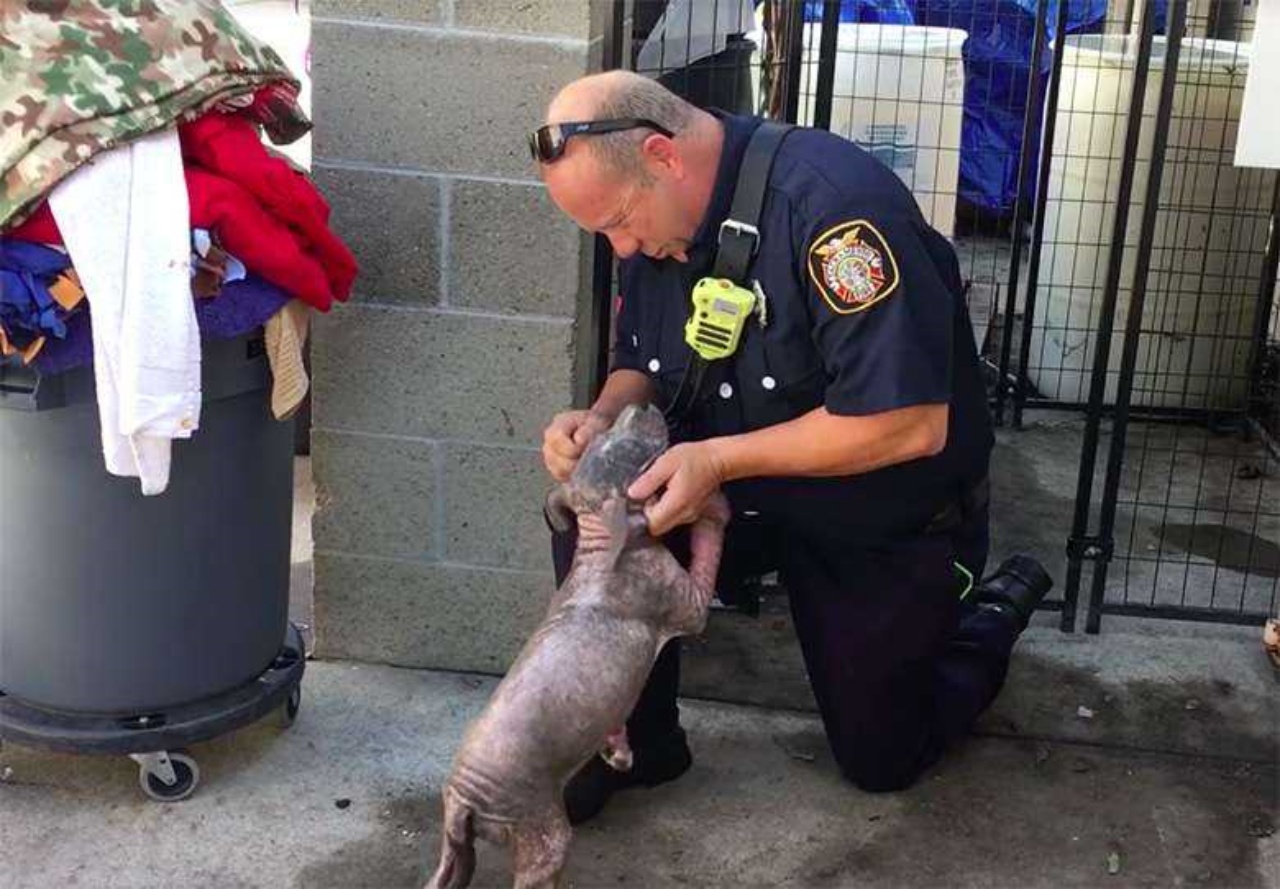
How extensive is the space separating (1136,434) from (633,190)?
3.65 meters

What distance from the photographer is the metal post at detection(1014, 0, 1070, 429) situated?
216 inches

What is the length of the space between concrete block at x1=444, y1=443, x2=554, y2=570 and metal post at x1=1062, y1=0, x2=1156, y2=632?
138 cm

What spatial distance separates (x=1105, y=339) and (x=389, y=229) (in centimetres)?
176

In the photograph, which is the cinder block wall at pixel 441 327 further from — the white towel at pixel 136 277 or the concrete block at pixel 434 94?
the white towel at pixel 136 277

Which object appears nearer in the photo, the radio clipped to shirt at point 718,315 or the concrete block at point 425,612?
the radio clipped to shirt at point 718,315

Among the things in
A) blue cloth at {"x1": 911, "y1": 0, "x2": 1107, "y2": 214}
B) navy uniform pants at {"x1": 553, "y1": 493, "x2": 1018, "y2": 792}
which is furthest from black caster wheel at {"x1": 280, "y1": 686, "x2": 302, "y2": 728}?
blue cloth at {"x1": 911, "y1": 0, "x2": 1107, "y2": 214}

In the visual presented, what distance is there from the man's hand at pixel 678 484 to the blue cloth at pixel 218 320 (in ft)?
2.76

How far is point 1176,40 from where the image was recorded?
3.67 meters

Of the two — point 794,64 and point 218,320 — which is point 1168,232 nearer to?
point 794,64

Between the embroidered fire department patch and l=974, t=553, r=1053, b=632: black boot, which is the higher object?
the embroidered fire department patch

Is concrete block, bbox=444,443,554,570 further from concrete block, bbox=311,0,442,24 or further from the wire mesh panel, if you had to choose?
the wire mesh panel

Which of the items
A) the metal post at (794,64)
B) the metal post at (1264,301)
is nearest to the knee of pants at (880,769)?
the metal post at (794,64)

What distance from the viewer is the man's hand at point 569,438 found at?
2746 mm

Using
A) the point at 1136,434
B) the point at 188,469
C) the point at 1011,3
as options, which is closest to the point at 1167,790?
A: the point at 188,469
